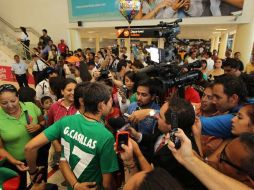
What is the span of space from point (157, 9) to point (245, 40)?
11.2 ft

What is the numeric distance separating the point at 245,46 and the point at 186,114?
25.5 feet

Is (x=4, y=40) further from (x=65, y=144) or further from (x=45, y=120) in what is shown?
(x=65, y=144)

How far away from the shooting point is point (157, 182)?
75cm

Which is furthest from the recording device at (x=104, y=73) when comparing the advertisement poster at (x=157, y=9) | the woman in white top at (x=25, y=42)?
the woman in white top at (x=25, y=42)

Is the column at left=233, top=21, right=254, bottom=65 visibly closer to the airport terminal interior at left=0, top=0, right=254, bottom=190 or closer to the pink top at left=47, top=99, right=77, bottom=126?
the airport terminal interior at left=0, top=0, right=254, bottom=190

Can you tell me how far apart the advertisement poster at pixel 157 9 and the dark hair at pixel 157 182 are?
8.24 meters

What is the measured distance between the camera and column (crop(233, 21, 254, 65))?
7527mm

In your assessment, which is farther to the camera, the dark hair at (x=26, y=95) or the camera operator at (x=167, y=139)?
the dark hair at (x=26, y=95)

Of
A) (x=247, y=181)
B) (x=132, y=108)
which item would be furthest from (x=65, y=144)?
(x=247, y=181)

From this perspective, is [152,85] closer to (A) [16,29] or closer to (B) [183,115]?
(B) [183,115]

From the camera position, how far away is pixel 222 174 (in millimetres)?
960

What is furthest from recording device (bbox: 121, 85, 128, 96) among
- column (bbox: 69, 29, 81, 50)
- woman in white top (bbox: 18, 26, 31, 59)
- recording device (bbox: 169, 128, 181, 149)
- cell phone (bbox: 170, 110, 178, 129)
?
column (bbox: 69, 29, 81, 50)

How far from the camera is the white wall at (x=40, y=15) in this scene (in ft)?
33.5

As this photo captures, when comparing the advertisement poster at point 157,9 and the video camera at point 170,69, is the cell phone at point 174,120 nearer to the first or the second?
the video camera at point 170,69
